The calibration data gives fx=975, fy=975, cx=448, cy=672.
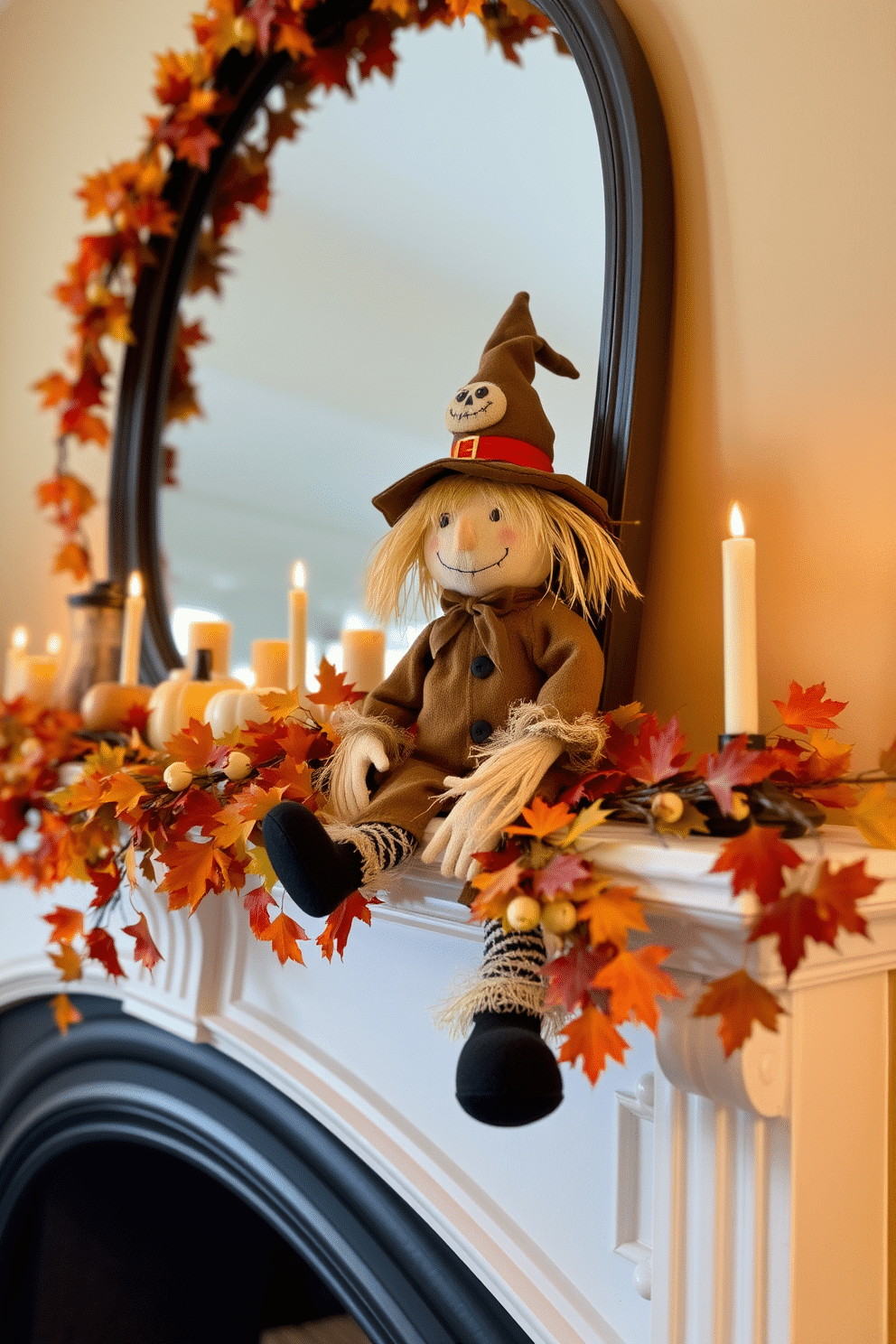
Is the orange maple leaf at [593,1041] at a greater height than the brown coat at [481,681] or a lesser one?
lesser

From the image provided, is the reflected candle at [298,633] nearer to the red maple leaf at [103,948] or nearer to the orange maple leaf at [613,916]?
the red maple leaf at [103,948]

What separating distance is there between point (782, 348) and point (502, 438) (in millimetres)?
221

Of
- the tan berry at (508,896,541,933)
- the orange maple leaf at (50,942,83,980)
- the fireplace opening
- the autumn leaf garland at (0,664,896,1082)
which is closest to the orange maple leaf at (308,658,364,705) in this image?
the autumn leaf garland at (0,664,896,1082)


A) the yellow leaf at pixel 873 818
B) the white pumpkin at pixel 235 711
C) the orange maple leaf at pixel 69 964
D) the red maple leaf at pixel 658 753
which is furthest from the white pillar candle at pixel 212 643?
the yellow leaf at pixel 873 818

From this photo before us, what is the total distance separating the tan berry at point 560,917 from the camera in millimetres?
514

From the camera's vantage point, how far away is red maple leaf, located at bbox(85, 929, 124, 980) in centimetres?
85

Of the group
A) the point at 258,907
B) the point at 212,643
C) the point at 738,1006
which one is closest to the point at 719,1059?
the point at 738,1006

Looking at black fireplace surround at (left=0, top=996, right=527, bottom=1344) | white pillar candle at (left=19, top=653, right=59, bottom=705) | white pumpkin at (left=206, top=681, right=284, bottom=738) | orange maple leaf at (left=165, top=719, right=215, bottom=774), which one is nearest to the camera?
orange maple leaf at (left=165, top=719, right=215, bottom=774)

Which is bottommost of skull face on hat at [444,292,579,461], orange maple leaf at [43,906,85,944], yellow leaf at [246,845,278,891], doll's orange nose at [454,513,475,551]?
orange maple leaf at [43,906,85,944]

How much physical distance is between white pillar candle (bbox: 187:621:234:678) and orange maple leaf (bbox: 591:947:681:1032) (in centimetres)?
77

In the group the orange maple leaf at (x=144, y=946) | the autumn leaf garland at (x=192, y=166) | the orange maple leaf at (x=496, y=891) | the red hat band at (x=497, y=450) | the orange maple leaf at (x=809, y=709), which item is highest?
the autumn leaf garland at (x=192, y=166)

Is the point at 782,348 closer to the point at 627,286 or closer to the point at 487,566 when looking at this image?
the point at 627,286

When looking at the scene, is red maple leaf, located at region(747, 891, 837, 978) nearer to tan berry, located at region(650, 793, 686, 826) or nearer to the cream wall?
tan berry, located at region(650, 793, 686, 826)

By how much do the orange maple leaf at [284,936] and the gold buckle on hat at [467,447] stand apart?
0.35 metres
